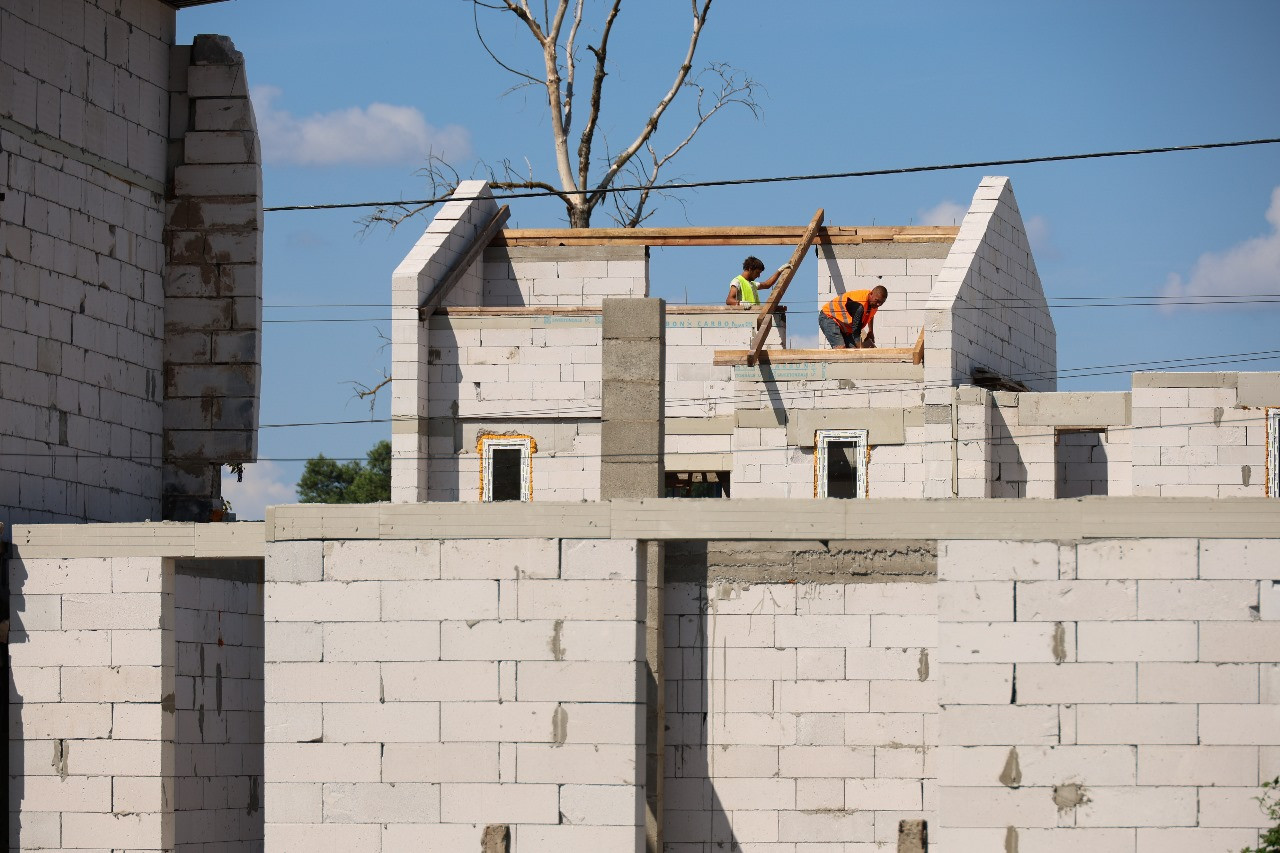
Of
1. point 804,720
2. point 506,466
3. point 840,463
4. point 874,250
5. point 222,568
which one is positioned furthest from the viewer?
point 874,250

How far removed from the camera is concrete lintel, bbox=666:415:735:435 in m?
28.4

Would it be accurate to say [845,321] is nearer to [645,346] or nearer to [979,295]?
[979,295]

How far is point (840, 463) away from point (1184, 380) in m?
4.38

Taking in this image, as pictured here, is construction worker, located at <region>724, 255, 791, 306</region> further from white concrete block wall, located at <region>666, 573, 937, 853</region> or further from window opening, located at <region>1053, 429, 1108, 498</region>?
white concrete block wall, located at <region>666, 573, 937, 853</region>

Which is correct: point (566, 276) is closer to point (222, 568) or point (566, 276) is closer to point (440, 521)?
point (222, 568)

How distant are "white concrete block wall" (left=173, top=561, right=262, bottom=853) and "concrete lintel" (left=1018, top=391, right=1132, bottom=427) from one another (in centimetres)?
1060

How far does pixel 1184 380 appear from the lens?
2525cm

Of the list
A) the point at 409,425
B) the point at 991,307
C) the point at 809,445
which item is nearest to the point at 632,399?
the point at 809,445

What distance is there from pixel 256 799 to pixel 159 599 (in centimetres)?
313

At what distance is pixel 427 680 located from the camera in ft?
50.8

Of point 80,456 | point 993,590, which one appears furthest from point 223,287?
point 993,590

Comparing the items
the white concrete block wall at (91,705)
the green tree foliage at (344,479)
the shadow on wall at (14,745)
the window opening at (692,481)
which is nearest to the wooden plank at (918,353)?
the window opening at (692,481)

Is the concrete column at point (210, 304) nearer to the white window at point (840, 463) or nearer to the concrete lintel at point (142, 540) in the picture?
the concrete lintel at point (142, 540)

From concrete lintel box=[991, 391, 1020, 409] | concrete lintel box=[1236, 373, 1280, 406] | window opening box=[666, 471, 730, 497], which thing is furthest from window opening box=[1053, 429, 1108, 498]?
window opening box=[666, 471, 730, 497]
